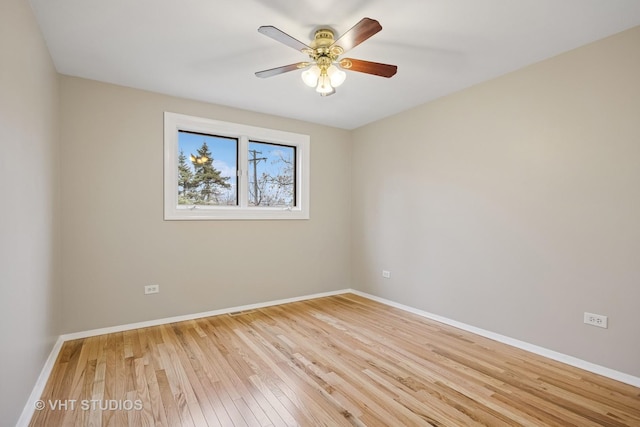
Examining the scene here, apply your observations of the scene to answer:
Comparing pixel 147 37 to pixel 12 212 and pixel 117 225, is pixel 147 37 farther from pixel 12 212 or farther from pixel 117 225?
pixel 117 225

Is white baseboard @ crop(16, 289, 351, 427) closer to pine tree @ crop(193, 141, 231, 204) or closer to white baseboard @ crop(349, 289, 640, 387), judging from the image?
pine tree @ crop(193, 141, 231, 204)

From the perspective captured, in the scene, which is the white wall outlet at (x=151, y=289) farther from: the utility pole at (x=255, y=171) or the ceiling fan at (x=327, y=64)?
the ceiling fan at (x=327, y=64)

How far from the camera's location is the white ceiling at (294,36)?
1.99 meters

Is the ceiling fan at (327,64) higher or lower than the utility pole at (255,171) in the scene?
higher

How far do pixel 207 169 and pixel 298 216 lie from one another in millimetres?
1362

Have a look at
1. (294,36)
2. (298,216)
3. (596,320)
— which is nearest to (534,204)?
(596,320)

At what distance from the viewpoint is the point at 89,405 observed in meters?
1.92

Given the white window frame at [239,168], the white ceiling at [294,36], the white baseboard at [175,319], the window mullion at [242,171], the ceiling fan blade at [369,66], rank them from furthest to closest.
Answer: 1. the window mullion at [242,171]
2. the white window frame at [239,168]
3. the white baseboard at [175,319]
4. the ceiling fan blade at [369,66]
5. the white ceiling at [294,36]

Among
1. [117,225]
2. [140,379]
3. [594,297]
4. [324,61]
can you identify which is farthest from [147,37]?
[594,297]

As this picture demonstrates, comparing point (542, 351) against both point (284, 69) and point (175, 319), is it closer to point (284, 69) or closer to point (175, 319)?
point (284, 69)

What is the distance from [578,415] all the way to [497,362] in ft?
2.19

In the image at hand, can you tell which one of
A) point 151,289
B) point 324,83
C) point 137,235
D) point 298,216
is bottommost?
point 151,289

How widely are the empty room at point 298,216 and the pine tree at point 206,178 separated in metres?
0.03

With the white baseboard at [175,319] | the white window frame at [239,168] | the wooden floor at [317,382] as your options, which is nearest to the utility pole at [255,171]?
the white window frame at [239,168]
